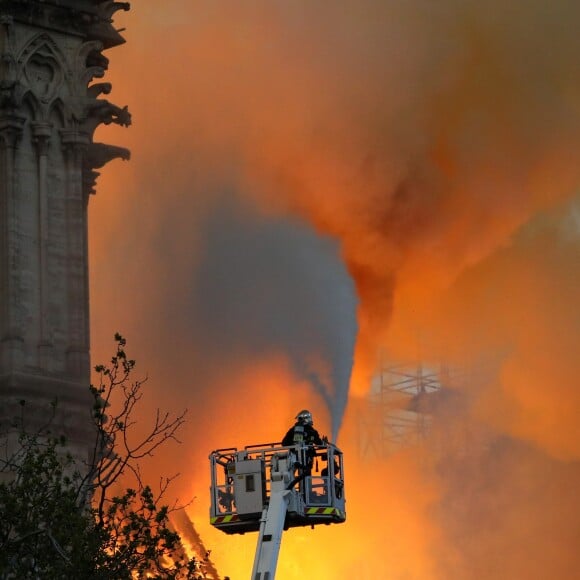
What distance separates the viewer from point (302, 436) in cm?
5831

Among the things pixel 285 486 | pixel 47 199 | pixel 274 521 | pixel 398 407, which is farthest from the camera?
pixel 398 407

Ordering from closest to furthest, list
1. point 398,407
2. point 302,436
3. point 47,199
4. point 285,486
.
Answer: point 285,486 < point 302,436 < point 47,199 < point 398,407

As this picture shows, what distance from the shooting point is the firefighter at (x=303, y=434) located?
5825cm

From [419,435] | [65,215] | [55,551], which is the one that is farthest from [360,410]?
[55,551]

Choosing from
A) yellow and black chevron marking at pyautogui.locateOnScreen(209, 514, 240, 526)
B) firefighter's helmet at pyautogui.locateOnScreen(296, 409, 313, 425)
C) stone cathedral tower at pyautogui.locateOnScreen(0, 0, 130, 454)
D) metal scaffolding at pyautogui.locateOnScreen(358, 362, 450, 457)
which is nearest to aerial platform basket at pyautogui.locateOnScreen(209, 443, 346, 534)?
yellow and black chevron marking at pyautogui.locateOnScreen(209, 514, 240, 526)

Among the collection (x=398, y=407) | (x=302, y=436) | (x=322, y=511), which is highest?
(x=398, y=407)

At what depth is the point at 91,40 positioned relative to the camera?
89625 millimetres

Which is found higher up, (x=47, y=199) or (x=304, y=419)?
(x=47, y=199)

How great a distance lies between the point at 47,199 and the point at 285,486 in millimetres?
32217

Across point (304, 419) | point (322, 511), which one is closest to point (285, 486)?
point (322, 511)

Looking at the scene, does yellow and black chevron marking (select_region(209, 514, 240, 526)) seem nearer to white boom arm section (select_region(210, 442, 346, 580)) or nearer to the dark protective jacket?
white boom arm section (select_region(210, 442, 346, 580))

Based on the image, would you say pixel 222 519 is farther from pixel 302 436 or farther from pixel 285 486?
pixel 302 436

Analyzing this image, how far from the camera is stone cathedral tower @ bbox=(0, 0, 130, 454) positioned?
86188 mm

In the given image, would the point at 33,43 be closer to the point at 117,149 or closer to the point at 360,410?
the point at 117,149
